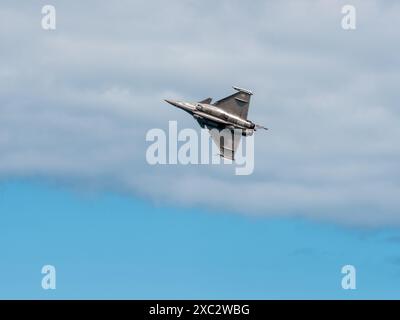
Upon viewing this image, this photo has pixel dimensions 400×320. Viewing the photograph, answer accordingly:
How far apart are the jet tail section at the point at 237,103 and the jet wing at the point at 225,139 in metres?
4.52

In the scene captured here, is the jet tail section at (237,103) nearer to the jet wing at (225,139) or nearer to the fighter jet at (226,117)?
the fighter jet at (226,117)

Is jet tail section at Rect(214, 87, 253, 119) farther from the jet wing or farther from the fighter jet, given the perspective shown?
the jet wing

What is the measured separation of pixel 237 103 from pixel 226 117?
6.17m

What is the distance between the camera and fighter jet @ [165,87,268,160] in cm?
17062

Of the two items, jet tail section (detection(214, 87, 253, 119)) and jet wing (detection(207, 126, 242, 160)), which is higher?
jet tail section (detection(214, 87, 253, 119))

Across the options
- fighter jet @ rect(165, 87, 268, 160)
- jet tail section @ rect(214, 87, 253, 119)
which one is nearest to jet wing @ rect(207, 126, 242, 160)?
fighter jet @ rect(165, 87, 268, 160)

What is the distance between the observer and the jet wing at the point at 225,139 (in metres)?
172

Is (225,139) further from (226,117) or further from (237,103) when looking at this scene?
(237,103)

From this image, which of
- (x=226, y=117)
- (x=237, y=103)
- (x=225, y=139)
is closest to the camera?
(x=226, y=117)

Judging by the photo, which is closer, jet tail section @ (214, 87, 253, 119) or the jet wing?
the jet wing

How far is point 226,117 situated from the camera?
171 m

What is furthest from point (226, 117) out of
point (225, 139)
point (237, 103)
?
point (237, 103)
